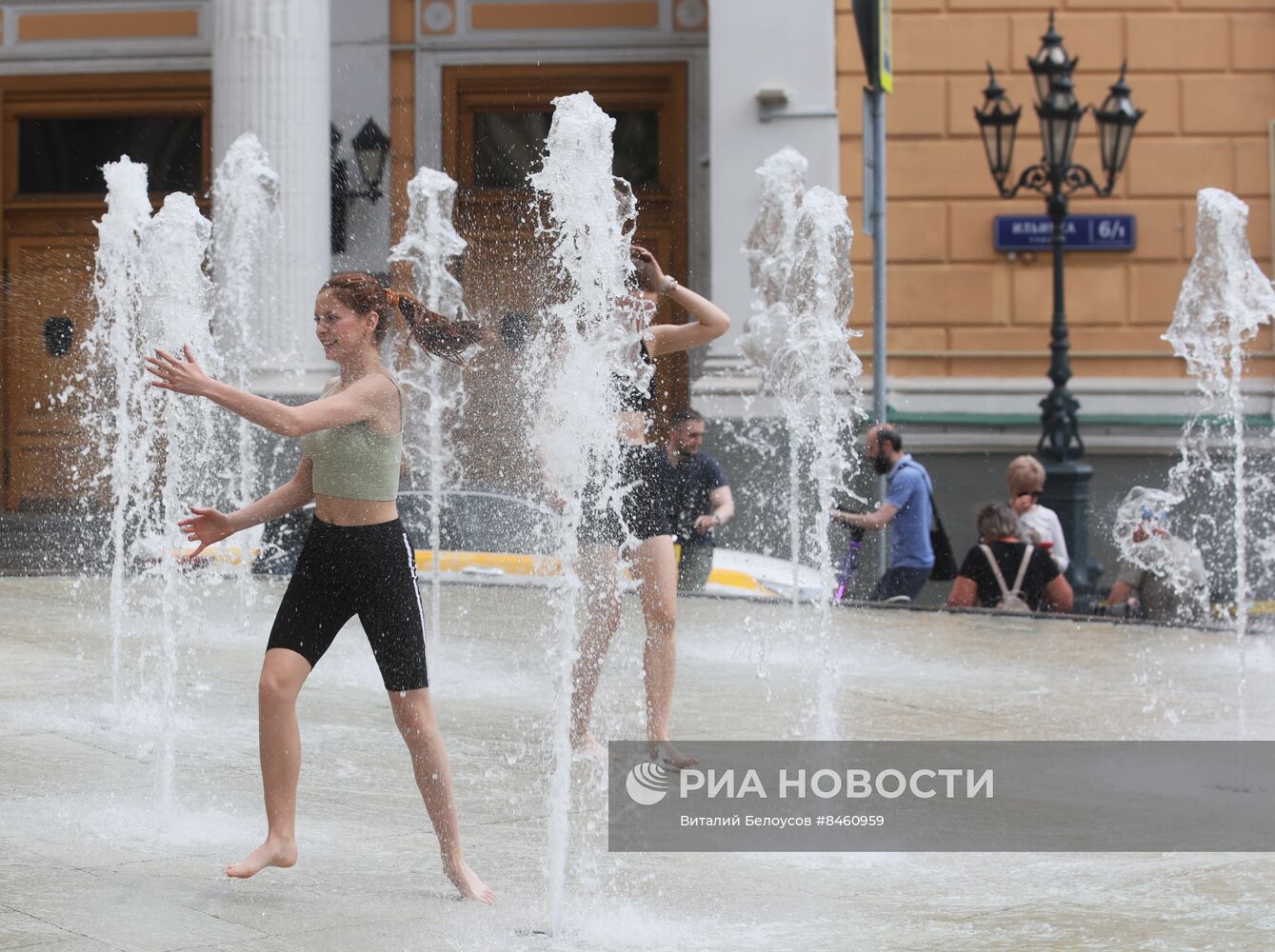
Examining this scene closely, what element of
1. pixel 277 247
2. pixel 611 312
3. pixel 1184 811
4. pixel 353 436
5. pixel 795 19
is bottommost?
pixel 1184 811

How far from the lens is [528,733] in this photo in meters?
6.52

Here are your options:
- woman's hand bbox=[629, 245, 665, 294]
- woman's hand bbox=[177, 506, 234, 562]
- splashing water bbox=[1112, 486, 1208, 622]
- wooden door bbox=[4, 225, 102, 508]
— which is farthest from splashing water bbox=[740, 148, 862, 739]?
woman's hand bbox=[177, 506, 234, 562]

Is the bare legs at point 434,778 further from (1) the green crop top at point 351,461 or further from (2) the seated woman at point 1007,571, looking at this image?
(2) the seated woman at point 1007,571

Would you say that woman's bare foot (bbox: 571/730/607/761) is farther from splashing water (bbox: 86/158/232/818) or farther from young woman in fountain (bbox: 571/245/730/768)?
splashing water (bbox: 86/158/232/818)

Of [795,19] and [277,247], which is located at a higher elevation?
[795,19]

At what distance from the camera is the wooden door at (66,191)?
17.2 metres

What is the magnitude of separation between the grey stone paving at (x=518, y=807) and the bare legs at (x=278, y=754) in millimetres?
79

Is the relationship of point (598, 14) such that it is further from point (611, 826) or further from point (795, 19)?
point (611, 826)

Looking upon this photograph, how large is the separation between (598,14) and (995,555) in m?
8.52

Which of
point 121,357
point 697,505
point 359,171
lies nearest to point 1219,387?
point 697,505

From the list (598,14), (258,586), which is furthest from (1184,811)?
(598,14)

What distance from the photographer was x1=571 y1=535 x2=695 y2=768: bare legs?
219 inches

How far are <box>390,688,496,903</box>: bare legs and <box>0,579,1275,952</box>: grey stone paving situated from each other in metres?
0.08

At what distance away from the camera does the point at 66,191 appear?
59.4 ft
